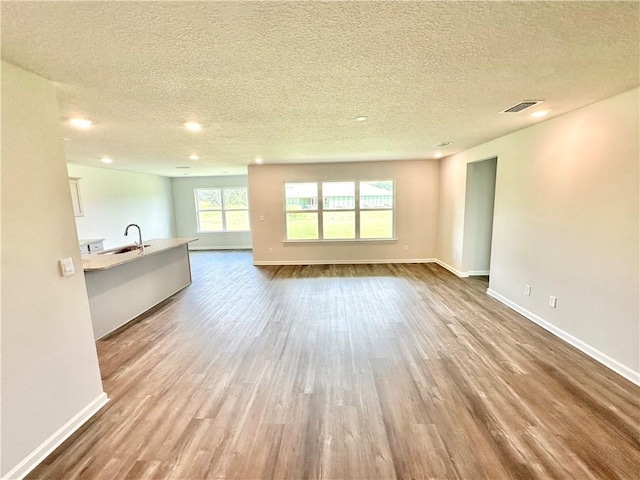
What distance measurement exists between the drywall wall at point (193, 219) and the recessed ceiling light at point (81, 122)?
18.8ft

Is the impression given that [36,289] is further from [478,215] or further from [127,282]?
[478,215]

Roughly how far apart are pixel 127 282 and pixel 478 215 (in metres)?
5.73

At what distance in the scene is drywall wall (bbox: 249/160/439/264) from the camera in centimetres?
639

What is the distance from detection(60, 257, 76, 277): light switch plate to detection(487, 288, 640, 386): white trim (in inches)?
169

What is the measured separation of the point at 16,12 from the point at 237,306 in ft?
11.6

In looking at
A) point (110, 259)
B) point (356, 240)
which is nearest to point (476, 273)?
point (356, 240)

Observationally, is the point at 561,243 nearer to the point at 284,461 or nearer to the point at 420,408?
the point at 420,408

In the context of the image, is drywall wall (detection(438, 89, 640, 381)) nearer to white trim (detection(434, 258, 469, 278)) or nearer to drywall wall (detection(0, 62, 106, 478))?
white trim (detection(434, 258, 469, 278))

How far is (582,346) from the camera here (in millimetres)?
2699

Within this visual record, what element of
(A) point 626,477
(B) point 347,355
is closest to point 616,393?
(A) point 626,477

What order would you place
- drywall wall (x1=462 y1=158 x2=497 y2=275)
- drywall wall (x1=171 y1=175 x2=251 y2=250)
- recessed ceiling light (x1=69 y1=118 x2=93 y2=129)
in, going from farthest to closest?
1. drywall wall (x1=171 y1=175 x2=251 y2=250)
2. drywall wall (x1=462 y1=158 x2=497 y2=275)
3. recessed ceiling light (x1=69 y1=118 x2=93 y2=129)

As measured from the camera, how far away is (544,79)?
1947mm

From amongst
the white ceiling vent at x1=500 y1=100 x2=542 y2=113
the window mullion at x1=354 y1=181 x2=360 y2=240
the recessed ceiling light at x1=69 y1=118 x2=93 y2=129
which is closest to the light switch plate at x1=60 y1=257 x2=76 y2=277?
the recessed ceiling light at x1=69 y1=118 x2=93 y2=129

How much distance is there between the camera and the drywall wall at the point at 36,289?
1.51 metres
